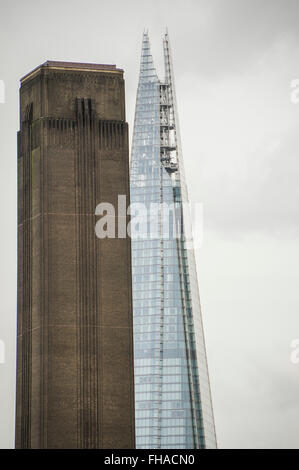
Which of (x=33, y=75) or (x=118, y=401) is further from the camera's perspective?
(x=33, y=75)

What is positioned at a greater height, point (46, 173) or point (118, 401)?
point (46, 173)

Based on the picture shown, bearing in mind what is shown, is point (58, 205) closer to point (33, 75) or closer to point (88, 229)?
point (88, 229)

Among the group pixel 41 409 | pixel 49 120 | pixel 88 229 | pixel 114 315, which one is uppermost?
pixel 49 120

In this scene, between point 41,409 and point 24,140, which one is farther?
point 24,140

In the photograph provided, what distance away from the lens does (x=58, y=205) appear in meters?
109

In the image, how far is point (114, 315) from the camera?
353 ft

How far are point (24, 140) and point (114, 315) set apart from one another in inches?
715

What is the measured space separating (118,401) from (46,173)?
20.3m
